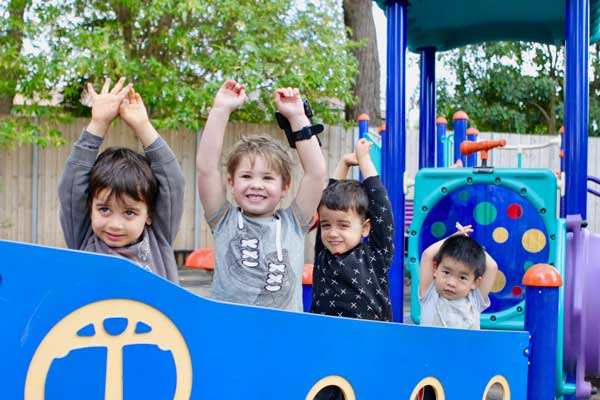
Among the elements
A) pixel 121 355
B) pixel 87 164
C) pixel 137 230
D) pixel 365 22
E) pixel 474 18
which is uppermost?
pixel 365 22

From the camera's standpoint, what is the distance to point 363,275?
1999 mm

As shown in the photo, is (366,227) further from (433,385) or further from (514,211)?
(514,211)

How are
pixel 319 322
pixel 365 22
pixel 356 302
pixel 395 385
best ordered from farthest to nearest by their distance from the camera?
pixel 365 22
pixel 356 302
pixel 395 385
pixel 319 322

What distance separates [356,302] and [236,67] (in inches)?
208

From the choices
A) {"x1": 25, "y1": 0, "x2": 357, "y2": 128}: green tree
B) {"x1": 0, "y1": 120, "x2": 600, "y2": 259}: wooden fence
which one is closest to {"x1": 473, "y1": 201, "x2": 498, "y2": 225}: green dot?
{"x1": 25, "y1": 0, "x2": 357, "y2": 128}: green tree

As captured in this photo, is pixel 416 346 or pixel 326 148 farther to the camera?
pixel 326 148

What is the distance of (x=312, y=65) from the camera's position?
7293mm

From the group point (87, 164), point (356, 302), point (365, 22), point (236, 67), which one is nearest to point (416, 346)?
point (356, 302)

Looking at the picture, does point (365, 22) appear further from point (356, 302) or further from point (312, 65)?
point (356, 302)

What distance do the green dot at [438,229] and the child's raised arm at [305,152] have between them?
1634mm

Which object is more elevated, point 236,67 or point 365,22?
point 365,22

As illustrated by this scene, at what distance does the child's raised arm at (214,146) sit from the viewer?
5.90 feet

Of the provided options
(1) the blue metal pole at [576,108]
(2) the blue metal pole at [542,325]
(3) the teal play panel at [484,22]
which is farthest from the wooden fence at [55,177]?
(2) the blue metal pole at [542,325]

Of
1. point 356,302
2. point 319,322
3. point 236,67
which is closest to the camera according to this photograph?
point 319,322
